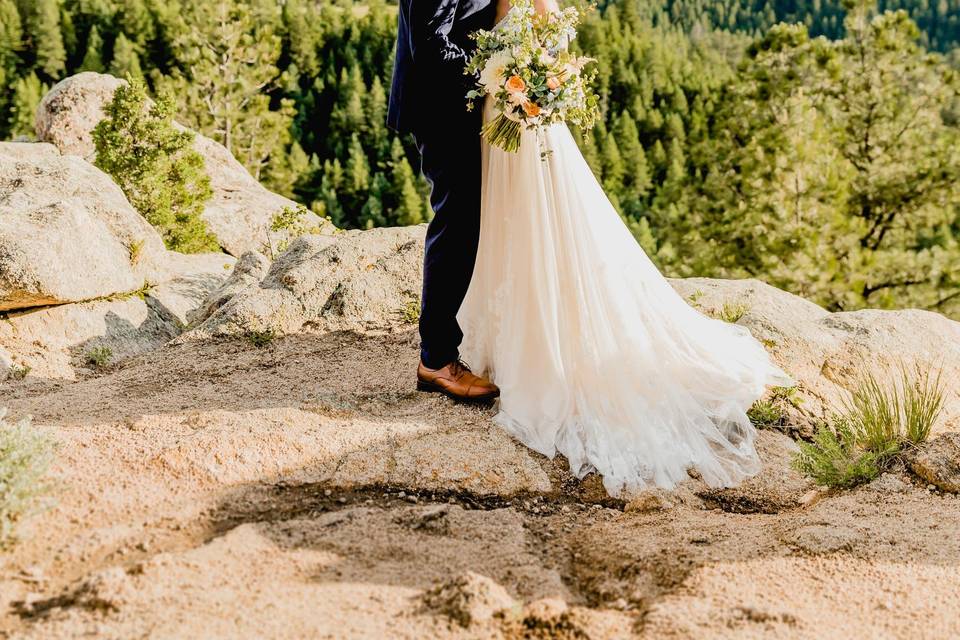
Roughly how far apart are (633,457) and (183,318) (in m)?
5.18

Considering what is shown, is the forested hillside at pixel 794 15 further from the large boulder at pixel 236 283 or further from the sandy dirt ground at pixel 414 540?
the sandy dirt ground at pixel 414 540

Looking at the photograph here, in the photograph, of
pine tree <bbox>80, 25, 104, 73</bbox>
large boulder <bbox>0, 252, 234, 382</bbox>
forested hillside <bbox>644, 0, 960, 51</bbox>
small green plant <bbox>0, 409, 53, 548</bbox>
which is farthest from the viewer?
forested hillside <bbox>644, 0, 960, 51</bbox>

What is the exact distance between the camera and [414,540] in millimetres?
2746

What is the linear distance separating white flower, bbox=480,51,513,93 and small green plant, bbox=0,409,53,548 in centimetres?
237

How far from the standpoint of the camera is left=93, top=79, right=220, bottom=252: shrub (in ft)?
33.9

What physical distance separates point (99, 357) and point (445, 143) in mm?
3817

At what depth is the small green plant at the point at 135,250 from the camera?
24.4 feet

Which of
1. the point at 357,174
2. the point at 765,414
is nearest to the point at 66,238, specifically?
the point at 765,414

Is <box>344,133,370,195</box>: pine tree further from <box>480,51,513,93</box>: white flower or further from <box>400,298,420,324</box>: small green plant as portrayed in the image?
<box>480,51,513,93</box>: white flower

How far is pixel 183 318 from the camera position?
7.39 meters

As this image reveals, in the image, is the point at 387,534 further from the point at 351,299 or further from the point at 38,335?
the point at 38,335

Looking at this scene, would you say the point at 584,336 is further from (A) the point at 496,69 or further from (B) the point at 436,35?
(B) the point at 436,35

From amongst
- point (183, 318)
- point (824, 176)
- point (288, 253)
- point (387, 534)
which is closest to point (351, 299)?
point (288, 253)

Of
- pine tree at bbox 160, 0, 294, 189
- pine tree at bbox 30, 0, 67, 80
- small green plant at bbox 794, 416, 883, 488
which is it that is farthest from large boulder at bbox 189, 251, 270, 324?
pine tree at bbox 30, 0, 67, 80
